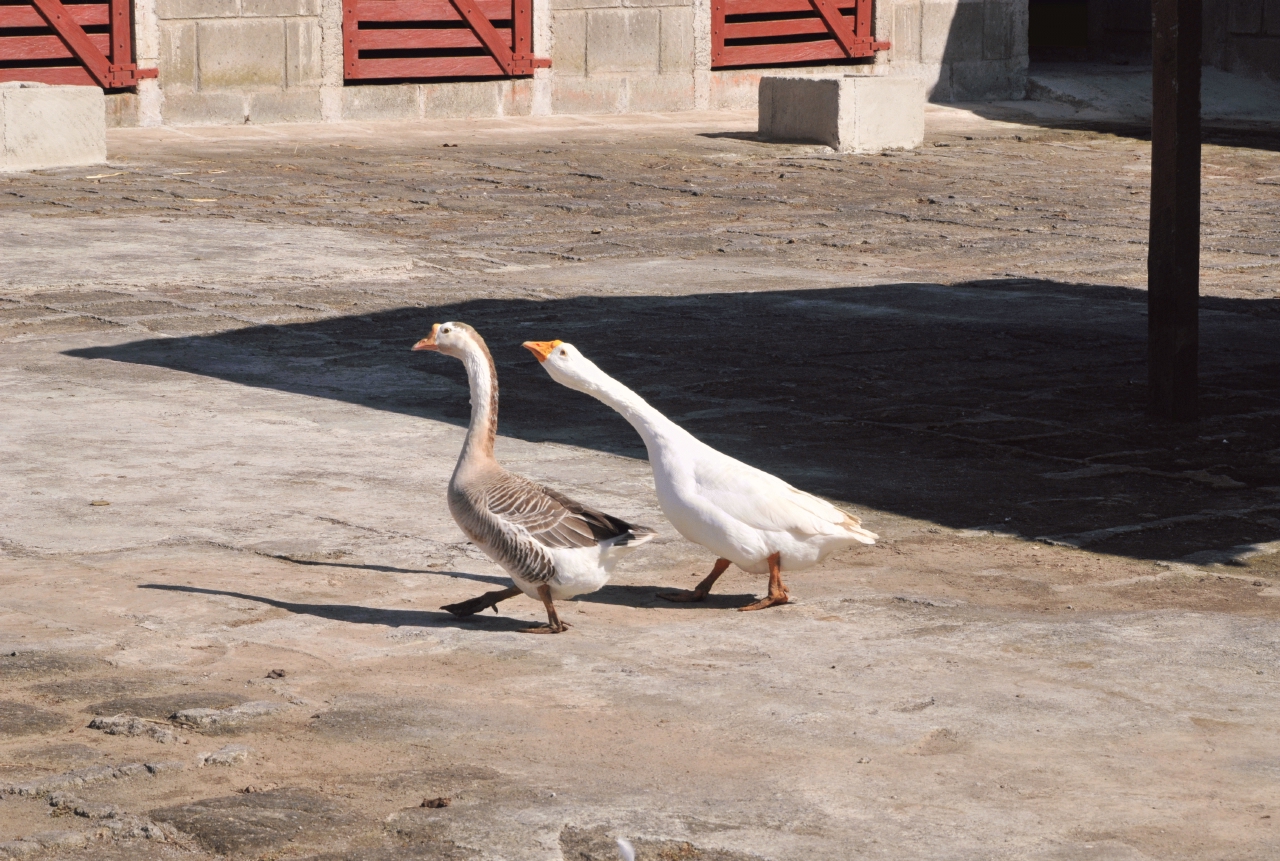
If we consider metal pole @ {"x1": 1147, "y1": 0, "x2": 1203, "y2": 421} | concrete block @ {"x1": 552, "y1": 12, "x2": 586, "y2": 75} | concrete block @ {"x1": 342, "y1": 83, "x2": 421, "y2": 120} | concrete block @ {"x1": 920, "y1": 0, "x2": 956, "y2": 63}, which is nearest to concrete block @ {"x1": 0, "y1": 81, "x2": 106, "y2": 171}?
concrete block @ {"x1": 342, "y1": 83, "x2": 421, "y2": 120}

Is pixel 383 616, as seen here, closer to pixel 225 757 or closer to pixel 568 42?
pixel 225 757

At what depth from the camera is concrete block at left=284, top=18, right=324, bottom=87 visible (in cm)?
2262

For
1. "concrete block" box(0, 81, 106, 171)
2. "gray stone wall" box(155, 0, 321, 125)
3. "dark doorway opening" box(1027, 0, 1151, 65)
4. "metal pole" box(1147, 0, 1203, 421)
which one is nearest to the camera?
"metal pole" box(1147, 0, 1203, 421)

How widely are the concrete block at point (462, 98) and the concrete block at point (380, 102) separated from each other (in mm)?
165

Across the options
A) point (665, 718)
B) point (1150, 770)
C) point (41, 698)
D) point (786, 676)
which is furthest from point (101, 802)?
point (1150, 770)

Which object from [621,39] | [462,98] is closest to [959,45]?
[621,39]

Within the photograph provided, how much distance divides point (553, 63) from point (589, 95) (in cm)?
70

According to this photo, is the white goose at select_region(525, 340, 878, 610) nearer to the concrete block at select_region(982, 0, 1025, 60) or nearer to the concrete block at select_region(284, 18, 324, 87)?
the concrete block at select_region(284, 18, 324, 87)

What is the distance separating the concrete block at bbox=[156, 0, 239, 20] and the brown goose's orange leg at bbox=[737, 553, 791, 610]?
1768cm

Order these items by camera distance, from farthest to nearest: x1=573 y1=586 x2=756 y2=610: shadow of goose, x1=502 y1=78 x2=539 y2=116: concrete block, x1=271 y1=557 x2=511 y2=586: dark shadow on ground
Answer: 1. x1=502 y1=78 x2=539 y2=116: concrete block
2. x1=271 y1=557 x2=511 y2=586: dark shadow on ground
3. x1=573 y1=586 x2=756 y2=610: shadow of goose

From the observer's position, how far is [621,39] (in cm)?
2472

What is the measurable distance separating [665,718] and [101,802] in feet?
4.75

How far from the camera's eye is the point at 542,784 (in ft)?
14.0

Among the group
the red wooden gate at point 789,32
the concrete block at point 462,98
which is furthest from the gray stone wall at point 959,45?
the concrete block at point 462,98
